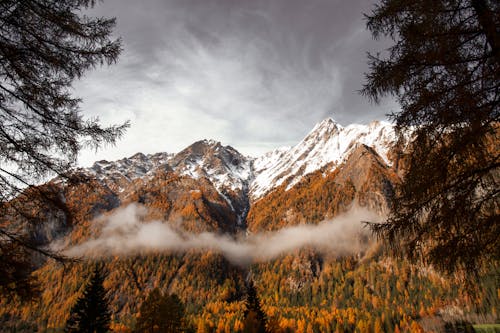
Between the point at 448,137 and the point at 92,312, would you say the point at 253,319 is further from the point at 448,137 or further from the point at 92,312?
the point at 448,137

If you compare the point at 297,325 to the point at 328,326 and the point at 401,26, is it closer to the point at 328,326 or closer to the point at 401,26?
the point at 328,326

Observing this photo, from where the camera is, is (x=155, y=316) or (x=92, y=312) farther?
(x=155, y=316)

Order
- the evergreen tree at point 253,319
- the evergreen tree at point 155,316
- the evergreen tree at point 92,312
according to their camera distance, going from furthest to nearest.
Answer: the evergreen tree at point 253,319, the evergreen tree at point 155,316, the evergreen tree at point 92,312

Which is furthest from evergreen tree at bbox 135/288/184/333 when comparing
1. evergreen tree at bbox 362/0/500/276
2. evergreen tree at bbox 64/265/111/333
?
evergreen tree at bbox 362/0/500/276

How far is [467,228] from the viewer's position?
18.0 ft

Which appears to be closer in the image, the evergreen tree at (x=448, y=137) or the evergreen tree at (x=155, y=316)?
the evergreen tree at (x=448, y=137)

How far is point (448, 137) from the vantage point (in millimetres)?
5766

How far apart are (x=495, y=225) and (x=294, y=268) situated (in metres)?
194

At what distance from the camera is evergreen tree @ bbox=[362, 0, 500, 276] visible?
5.28 m

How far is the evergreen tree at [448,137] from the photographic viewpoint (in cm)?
528

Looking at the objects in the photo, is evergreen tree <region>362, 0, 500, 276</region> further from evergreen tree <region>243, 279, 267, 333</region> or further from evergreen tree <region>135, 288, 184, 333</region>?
evergreen tree <region>243, 279, 267, 333</region>

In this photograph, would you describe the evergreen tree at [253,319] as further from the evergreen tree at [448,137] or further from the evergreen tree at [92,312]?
the evergreen tree at [448,137]

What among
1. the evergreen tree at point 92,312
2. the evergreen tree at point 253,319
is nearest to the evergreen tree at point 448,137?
the evergreen tree at point 92,312

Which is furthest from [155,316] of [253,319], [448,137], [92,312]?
[448,137]
